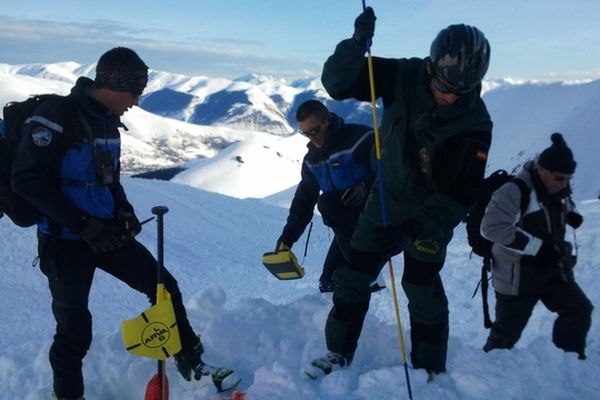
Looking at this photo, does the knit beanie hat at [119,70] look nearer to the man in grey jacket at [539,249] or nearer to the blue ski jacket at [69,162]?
the blue ski jacket at [69,162]

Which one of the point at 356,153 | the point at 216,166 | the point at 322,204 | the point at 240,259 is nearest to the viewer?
the point at 356,153

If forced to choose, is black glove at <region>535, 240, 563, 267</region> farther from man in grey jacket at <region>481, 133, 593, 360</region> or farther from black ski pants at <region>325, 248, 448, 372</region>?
black ski pants at <region>325, 248, 448, 372</region>

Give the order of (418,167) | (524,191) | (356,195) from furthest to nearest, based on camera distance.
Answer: (356,195)
(524,191)
(418,167)

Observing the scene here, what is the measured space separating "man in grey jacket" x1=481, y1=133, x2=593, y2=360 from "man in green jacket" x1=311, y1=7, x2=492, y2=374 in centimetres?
111

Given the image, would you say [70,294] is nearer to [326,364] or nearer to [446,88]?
[326,364]

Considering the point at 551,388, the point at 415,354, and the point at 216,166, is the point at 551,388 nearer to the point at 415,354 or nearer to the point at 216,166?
the point at 415,354

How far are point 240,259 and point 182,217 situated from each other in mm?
3139

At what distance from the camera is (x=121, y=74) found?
148 inches

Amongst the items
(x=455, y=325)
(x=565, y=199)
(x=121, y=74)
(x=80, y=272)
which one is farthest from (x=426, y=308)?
(x=455, y=325)

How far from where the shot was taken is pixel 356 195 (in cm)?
543

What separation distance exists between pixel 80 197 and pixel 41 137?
→ 49cm

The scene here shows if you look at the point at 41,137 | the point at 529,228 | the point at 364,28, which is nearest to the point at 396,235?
the point at 364,28

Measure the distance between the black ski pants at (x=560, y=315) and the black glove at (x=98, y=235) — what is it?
365 centimetres

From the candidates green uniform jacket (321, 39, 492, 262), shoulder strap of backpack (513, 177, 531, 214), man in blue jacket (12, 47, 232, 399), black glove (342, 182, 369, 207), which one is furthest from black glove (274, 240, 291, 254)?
shoulder strap of backpack (513, 177, 531, 214)
